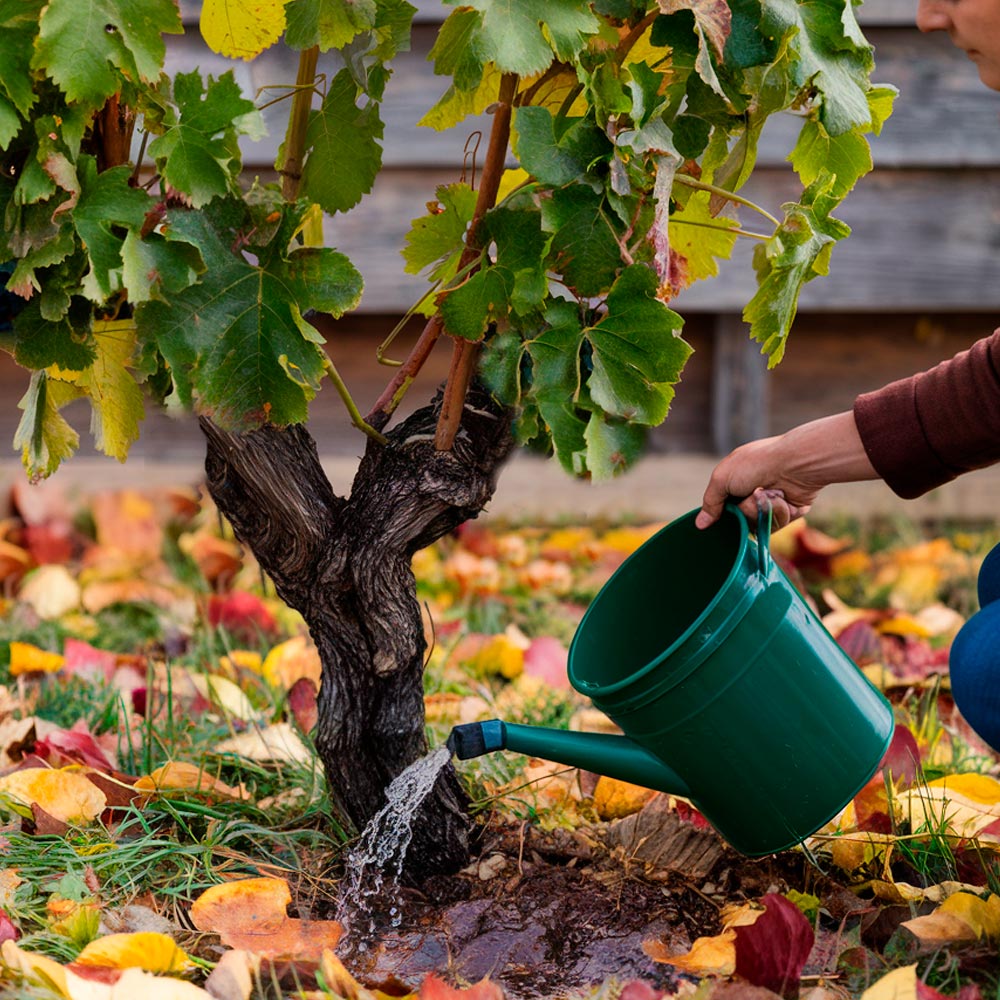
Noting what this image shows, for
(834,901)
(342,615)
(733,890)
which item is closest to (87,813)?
(342,615)

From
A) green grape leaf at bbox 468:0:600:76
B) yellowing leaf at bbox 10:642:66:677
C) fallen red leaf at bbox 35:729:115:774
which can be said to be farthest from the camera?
yellowing leaf at bbox 10:642:66:677

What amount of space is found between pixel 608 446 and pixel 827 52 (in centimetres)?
39

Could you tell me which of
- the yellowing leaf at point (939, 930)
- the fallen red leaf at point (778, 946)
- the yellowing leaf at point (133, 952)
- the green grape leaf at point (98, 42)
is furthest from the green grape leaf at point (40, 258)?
the yellowing leaf at point (939, 930)

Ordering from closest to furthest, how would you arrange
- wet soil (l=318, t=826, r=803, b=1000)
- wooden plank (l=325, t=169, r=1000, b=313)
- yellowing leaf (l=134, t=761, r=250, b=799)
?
wet soil (l=318, t=826, r=803, b=1000) < yellowing leaf (l=134, t=761, r=250, b=799) < wooden plank (l=325, t=169, r=1000, b=313)

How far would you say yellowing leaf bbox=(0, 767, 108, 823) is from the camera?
141 cm

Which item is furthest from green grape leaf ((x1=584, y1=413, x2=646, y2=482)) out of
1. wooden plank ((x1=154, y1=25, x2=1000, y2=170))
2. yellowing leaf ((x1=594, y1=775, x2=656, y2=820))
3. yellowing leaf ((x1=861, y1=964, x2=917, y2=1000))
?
wooden plank ((x1=154, y1=25, x2=1000, y2=170))

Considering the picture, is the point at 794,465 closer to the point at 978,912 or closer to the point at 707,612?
the point at 707,612

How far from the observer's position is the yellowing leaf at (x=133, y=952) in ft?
3.61

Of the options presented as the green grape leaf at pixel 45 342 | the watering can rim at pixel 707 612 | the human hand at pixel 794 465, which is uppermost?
the green grape leaf at pixel 45 342

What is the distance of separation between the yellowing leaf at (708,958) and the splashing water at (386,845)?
31 cm

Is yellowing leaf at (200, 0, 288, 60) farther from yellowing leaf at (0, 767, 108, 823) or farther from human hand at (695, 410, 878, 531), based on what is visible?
yellowing leaf at (0, 767, 108, 823)

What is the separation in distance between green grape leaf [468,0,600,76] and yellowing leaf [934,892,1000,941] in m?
0.88

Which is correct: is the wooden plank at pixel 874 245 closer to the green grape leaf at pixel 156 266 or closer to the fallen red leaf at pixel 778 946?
the green grape leaf at pixel 156 266

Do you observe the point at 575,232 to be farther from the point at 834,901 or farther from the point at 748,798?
the point at 834,901
